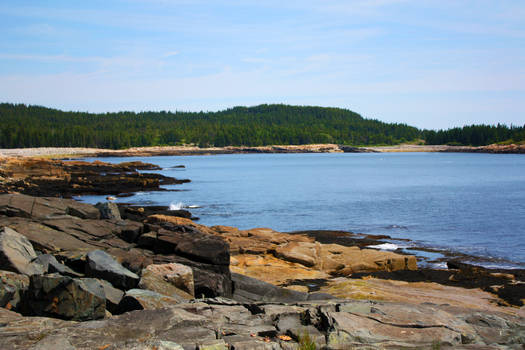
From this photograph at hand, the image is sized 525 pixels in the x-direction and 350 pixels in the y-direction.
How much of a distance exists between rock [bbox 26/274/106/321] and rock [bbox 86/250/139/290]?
1.98 metres

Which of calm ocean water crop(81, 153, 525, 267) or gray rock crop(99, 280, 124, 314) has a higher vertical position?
gray rock crop(99, 280, 124, 314)

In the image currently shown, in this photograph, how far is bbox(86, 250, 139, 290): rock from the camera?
1101 centimetres

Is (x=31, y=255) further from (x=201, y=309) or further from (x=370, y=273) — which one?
(x=370, y=273)

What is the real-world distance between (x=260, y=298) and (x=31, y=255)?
6614 mm

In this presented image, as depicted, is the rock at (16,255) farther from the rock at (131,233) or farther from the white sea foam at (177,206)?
the white sea foam at (177,206)

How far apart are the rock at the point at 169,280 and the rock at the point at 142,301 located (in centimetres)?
91

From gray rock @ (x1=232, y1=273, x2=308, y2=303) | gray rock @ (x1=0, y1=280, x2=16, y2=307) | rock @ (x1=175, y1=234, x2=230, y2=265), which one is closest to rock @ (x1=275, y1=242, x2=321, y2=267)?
gray rock @ (x1=232, y1=273, x2=308, y2=303)

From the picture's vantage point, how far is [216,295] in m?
12.6

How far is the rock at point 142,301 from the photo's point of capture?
9391mm

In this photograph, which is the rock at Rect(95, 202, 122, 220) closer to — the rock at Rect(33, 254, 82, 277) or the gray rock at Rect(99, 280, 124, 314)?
the rock at Rect(33, 254, 82, 277)

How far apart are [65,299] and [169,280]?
10.8 ft

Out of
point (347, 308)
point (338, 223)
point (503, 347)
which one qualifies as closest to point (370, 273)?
point (347, 308)

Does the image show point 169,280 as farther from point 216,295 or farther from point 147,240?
point 147,240

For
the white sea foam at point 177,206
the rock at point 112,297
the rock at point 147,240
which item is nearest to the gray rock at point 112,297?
the rock at point 112,297
